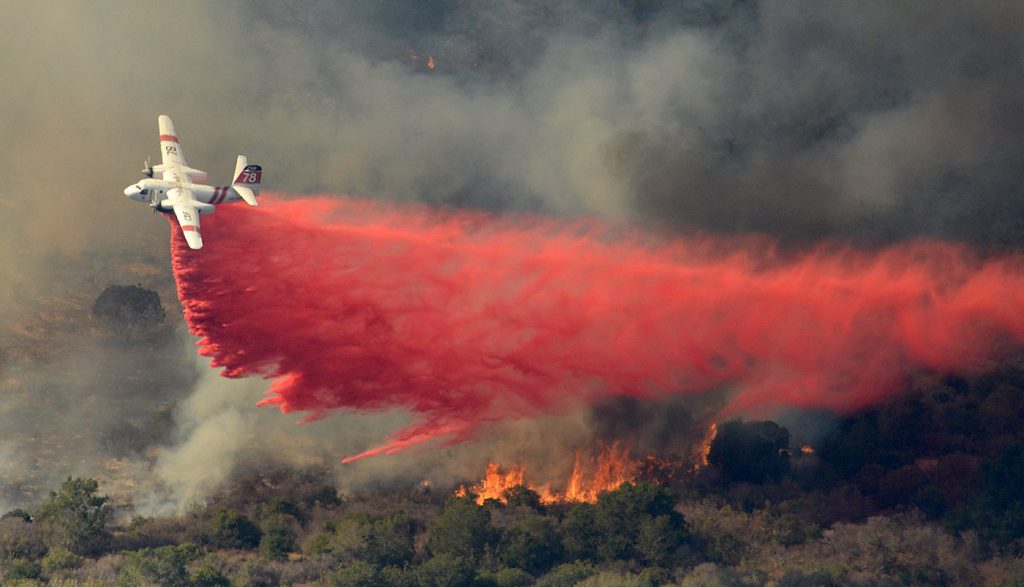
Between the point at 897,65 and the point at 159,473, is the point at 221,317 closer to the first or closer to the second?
the point at 159,473

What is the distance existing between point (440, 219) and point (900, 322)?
25.4 metres

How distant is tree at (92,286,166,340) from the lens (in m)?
91.5

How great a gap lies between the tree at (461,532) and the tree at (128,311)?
978 inches

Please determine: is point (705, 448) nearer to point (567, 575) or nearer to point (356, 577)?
point (567, 575)

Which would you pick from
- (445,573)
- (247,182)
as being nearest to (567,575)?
(445,573)

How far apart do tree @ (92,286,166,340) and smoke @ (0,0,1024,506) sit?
1.45m

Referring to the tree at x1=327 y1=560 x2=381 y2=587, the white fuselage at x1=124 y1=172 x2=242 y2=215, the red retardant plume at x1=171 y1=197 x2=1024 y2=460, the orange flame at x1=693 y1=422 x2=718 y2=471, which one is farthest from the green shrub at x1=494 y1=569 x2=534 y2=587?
the white fuselage at x1=124 y1=172 x2=242 y2=215

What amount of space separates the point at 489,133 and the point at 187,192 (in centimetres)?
3155

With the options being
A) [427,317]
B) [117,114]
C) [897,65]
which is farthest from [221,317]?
[897,65]

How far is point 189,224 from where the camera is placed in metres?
72.4

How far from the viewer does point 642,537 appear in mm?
75312

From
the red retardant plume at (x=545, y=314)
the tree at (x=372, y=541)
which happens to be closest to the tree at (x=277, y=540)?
the tree at (x=372, y=541)

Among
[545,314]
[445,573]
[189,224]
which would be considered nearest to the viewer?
[445,573]

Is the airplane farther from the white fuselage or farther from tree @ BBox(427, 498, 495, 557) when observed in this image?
tree @ BBox(427, 498, 495, 557)
